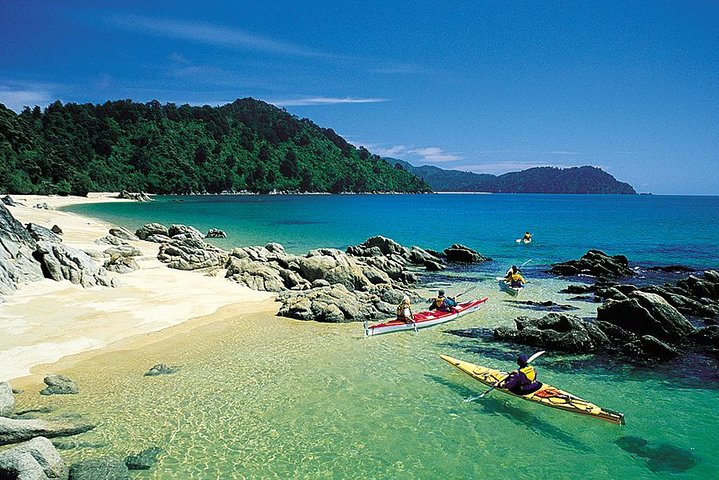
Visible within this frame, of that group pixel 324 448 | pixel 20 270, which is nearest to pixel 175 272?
pixel 20 270

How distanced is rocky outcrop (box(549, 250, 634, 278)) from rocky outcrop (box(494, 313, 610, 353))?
2049 cm

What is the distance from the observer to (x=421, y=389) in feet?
55.1

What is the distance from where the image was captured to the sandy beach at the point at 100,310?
1842cm

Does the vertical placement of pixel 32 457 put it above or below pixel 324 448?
above

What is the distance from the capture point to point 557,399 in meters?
15.0

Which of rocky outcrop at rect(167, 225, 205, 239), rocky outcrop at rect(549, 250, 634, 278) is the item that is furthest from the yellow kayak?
rocky outcrop at rect(167, 225, 205, 239)

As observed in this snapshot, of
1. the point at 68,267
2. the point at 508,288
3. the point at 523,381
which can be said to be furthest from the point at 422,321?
the point at 68,267

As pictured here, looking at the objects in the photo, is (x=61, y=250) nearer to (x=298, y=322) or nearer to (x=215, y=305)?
(x=215, y=305)

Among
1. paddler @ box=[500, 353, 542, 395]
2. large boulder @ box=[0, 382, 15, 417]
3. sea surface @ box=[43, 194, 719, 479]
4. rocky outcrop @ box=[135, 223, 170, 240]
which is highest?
rocky outcrop @ box=[135, 223, 170, 240]

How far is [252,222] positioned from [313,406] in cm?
7780

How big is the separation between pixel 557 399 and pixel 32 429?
15009 mm

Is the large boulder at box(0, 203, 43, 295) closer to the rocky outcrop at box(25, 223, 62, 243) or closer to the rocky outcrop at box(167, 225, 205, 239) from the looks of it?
the rocky outcrop at box(25, 223, 62, 243)

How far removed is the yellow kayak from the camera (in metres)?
14.1

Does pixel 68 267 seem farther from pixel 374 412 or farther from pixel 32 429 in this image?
pixel 374 412
